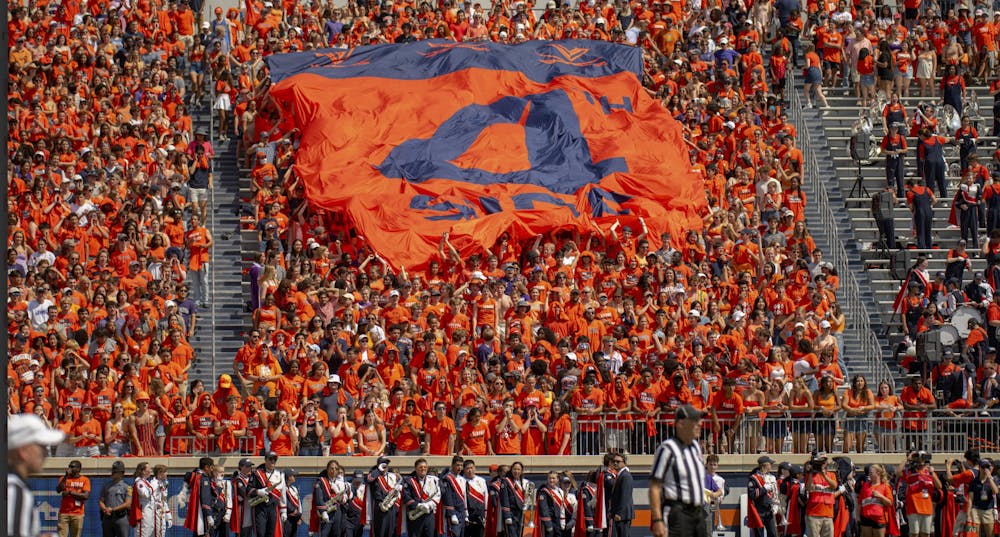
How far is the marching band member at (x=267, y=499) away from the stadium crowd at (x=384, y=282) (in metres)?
0.82

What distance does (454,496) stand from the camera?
23594mm

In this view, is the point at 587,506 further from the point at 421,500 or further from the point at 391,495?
the point at 391,495

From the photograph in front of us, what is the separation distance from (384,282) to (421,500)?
5.17 meters

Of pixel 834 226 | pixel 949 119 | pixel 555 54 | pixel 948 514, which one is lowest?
pixel 948 514

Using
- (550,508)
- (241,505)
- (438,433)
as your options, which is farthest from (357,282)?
(550,508)

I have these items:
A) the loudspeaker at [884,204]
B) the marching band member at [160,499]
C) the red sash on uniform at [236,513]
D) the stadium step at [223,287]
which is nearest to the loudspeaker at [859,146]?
the loudspeaker at [884,204]

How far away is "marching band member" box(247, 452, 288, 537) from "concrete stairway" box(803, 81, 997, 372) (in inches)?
392

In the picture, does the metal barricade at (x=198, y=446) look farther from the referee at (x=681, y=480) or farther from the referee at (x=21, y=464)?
the referee at (x=21, y=464)

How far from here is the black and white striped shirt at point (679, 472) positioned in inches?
520

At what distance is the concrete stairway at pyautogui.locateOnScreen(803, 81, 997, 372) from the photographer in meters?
30.4

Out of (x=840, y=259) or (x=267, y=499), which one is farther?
(x=840, y=259)

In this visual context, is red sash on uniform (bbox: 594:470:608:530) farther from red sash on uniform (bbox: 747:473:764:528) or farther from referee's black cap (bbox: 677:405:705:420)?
referee's black cap (bbox: 677:405:705:420)

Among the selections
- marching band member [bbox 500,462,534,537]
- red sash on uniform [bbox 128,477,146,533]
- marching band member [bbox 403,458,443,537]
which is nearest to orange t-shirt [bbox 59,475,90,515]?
red sash on uniform [bbox 128,477,146,533]

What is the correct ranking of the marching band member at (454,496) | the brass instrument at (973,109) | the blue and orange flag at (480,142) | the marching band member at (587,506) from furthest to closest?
the brass instrument at (973,109), the blue and orange flag at (480,142), the marching band member at (587,506), the marching band member at (454,496)
